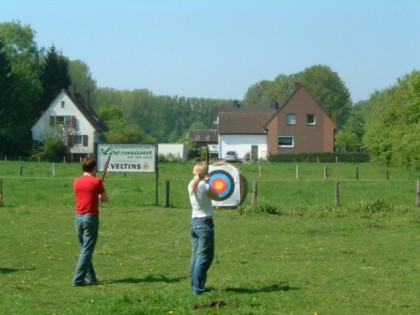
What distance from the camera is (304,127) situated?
8694cm

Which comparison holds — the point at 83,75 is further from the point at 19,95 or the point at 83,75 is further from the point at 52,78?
the point at 19,95

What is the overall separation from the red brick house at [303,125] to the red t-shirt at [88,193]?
75.9m

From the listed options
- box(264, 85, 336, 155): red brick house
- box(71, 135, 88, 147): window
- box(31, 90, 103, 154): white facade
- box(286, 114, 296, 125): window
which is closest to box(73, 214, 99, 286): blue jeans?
box(31, 90, 103, 154): white facade

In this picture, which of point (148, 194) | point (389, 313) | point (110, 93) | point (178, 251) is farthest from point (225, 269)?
point (110, 93)

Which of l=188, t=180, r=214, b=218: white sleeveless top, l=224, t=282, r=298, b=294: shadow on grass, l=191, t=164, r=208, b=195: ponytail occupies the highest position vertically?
l=191, t=164, r=208, b=195: ponytail

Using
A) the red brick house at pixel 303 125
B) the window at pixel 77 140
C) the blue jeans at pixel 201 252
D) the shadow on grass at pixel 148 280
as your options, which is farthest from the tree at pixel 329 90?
the blue jeans at pixel 201 252

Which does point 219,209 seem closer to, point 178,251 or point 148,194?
point 148,194

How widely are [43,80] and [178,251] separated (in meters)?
81.1

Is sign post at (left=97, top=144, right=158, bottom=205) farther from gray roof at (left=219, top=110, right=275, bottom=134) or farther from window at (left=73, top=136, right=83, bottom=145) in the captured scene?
gray roof at (left=219, top=110, right=275, bottom=134)

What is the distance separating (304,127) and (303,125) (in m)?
0.28

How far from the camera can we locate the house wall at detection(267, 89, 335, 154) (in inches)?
3408

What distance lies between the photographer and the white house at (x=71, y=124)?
84562mm

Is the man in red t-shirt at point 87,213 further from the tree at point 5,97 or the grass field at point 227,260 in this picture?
the tree at point 5,97

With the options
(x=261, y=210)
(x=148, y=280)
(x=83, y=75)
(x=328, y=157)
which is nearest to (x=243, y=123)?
(x=328, y=157)
